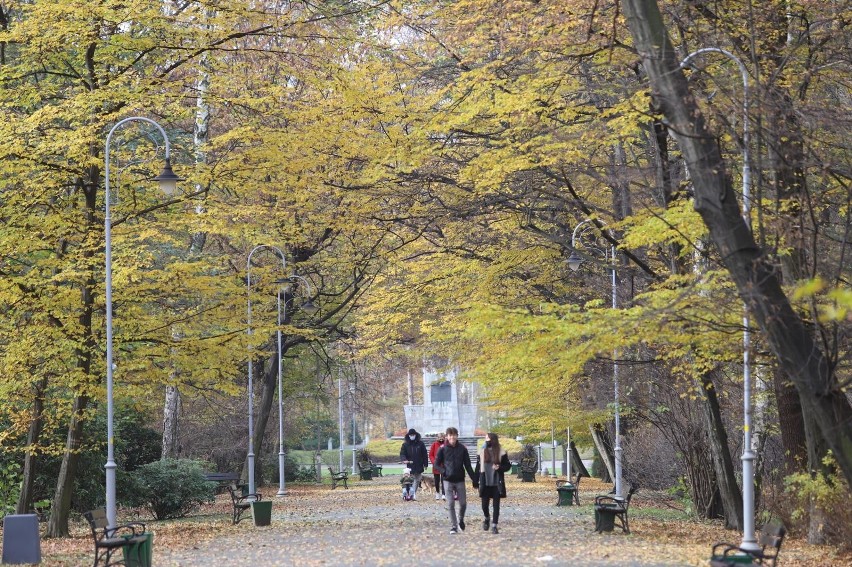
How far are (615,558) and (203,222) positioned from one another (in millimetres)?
12137

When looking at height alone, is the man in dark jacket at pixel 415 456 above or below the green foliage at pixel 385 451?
below

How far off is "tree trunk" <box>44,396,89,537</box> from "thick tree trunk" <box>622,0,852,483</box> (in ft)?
47.1

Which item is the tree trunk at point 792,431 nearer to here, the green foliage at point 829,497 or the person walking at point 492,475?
the green foliage at point 829,497

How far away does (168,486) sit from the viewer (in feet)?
101

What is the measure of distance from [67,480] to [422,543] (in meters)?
7.97

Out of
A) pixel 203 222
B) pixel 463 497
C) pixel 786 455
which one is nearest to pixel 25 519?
pixel 463 497

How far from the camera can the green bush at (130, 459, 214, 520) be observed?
99.9 ft

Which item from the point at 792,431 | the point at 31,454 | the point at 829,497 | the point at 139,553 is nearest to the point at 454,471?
the point at 792,431

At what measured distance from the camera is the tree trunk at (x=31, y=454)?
2386 centimetres

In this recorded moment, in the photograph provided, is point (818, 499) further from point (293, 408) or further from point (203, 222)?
point (293, 408)

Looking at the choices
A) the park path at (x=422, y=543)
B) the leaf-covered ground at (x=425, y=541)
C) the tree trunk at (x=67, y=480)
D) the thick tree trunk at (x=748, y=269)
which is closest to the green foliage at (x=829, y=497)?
the leaf-covered ground at (x=425, y=541)

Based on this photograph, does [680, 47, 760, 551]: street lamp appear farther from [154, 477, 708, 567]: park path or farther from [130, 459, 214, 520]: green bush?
[130, 459, 214, 520]: green bush

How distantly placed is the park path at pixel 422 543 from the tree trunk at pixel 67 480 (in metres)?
3.16

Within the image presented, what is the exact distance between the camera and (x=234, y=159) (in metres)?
24.2
